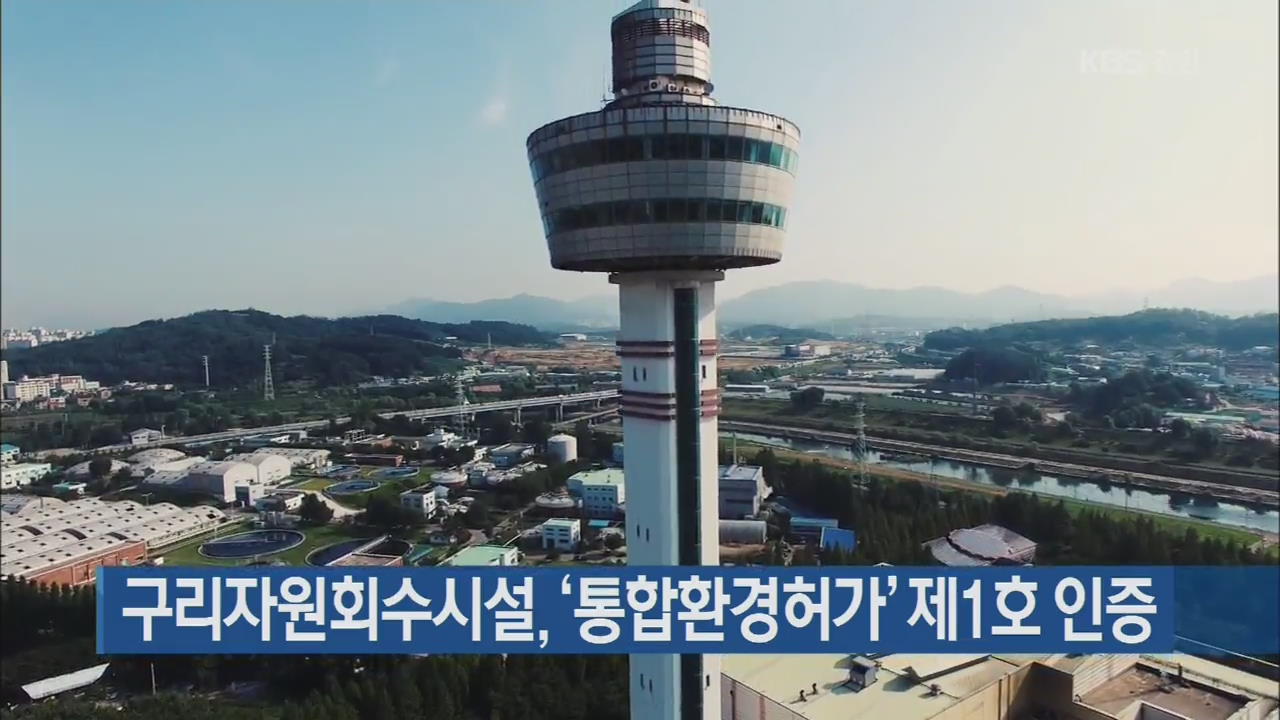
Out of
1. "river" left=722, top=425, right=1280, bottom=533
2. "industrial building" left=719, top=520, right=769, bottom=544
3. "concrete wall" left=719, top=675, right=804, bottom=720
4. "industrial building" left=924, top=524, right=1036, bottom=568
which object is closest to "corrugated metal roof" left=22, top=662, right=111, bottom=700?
"concrete wall" left=719, top=675, right=804, bottom=720

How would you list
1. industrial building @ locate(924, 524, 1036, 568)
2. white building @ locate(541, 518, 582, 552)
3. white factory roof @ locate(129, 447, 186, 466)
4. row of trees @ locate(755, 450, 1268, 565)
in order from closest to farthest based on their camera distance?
row of trees @ locate(755, 450, 1268, 565) → industrial building @ locate(924, 524, 1036, 568) → white building @ locate(541, 518, 582, 552) → white factory roof @ locate(129, 447, 186, 466)

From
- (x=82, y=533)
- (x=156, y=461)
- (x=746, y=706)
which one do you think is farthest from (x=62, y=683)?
(x=156, y=461)

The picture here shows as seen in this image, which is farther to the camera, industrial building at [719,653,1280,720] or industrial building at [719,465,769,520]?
industrial building at [719,465,769,520]

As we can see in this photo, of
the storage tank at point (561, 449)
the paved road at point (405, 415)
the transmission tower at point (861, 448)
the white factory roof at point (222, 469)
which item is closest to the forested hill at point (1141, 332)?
the transmission tower at point (861, 448)

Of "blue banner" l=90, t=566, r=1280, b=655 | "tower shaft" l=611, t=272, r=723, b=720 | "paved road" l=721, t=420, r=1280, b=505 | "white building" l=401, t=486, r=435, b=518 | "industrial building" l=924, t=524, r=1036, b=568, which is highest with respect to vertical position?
"tower shaft" l=611, t=272, r=723, b=720

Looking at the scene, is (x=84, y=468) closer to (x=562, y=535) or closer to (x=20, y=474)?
(x=20, y=474)

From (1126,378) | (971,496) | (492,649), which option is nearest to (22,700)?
(492,649)

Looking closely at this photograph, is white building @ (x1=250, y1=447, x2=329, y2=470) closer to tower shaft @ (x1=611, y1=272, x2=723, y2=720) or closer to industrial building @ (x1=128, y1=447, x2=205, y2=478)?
industrial building @ (x1=128, y1=447, x2=205, y2=478)
